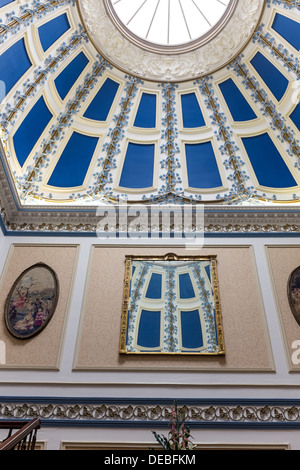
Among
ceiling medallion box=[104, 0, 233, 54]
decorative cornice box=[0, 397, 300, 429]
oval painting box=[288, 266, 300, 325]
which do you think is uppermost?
ceiling medallion box=[104, 0, 233, 54]

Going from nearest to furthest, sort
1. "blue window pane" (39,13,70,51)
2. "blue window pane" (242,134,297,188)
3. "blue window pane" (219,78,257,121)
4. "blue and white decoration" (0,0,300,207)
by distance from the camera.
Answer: "blue window pane" (39,13,70,51), "blue and white decoration" (0,0,300,207), "blue window pane" (242,134,297,188), "blue window pane" (219,78,257,121)

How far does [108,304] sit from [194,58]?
22.3 feet

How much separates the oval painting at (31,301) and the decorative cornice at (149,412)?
1.32m

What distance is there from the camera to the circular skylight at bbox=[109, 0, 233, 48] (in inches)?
404

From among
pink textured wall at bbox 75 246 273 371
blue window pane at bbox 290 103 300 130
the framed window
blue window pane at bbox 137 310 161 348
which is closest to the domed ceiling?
blue window pane at bbox 290 103 300 130

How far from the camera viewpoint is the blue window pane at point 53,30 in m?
8.59

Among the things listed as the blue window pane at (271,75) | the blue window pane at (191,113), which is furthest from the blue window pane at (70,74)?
the blue window pane at (271,75)

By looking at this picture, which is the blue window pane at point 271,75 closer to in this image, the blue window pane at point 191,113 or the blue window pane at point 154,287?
the blue window pane at point 191,113

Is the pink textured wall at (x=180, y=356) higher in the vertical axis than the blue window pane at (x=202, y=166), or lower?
lower

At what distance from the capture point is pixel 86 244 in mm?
8438

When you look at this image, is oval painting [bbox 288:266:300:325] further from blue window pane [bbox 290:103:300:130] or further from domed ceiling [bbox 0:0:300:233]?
blue window pane [bbox 290:103:300:130]

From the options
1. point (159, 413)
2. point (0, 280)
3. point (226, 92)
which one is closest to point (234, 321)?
point (159, 413)
